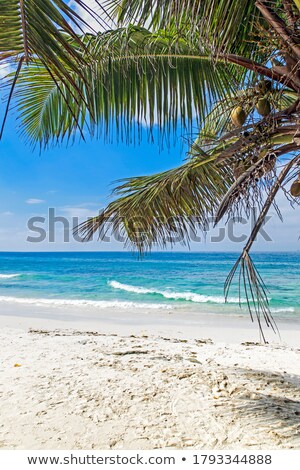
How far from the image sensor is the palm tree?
6.66 feet

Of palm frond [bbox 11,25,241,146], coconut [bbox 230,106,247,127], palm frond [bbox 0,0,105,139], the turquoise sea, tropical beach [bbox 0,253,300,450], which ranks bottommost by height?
the turquoise sea

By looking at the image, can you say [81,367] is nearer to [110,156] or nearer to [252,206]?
[252,206]

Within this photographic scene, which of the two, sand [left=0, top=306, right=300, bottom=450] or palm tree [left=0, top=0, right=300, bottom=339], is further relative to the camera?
sand [left=0, top=306, right=300, bottom=450]

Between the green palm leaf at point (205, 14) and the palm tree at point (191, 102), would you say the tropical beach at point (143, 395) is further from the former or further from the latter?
the green palm leaf at point (205, 14)

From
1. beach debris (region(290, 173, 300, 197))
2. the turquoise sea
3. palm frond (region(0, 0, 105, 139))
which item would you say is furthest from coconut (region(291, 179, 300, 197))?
the turquoise sea

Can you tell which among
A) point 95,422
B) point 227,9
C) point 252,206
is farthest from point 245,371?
point 227,9

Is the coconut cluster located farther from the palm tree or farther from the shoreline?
the shoreline

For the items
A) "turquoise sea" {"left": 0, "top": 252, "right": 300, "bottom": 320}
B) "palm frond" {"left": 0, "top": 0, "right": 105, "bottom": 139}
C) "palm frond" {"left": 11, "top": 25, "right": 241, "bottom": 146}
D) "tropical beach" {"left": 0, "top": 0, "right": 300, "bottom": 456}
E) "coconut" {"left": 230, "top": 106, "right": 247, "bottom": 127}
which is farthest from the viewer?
"turquoise sea" {"left": 0, "top": 252, "right": 300, "bottom": 320}

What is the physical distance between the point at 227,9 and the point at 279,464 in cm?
250

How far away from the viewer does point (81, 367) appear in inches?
169

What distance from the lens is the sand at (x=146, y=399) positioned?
8.82 feet

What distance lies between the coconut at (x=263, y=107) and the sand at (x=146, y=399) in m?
2.05

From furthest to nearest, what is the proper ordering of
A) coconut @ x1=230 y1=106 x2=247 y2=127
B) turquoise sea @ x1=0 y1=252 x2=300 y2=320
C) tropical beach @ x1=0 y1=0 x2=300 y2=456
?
turquoise sea @ x1=0 y1=252 x2=300 y2=320 < coconut @ x1=230 y1=106 x2=247 y2=127 < tropical beach @ x1=0 y1=0 x2=300 y2=456

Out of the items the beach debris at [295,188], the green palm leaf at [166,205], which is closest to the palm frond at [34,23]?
the beach debris at [295,188]
